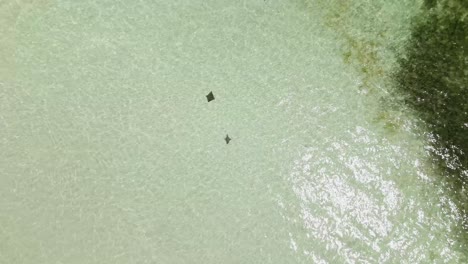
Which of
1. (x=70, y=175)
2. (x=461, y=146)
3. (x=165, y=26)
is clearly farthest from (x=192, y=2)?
(x=461, y=146)

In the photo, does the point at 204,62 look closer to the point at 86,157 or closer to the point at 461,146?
the point at 86,157

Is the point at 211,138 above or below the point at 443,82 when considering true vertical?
above

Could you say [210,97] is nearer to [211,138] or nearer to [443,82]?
[211,138]

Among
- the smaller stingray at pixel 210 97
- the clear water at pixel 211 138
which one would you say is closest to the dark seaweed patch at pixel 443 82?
the clear water at pixel 211 138

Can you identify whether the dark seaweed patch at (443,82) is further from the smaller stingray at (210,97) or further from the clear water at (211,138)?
the smaller stingray at (210,97)

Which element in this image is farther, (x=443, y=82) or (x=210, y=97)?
(x=210, y=97)

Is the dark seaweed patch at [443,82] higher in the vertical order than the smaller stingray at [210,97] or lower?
lower

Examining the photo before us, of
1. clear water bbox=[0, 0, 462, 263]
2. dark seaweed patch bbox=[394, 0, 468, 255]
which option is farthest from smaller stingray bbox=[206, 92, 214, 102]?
dark seaweed patch bbox=[394, 0, 468, 255]

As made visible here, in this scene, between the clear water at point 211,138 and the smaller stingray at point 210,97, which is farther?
the smaller stingray at point 210,97

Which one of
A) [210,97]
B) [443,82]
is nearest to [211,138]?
[210,97]
